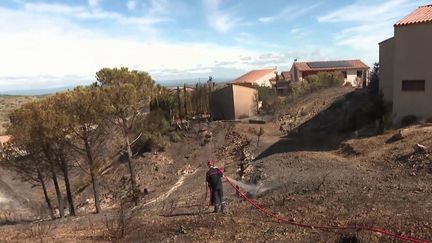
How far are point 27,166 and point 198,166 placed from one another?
10071 millimetres

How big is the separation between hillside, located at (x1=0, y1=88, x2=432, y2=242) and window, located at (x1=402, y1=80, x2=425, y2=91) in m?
1.93

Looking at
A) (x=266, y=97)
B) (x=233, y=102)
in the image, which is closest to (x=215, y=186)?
(x=233, y=102)

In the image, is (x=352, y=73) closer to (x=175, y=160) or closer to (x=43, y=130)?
(x=175, y=160)

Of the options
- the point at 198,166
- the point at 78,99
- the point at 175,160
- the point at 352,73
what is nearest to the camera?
the point at 78,99

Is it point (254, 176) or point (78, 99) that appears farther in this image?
point (78, 99)

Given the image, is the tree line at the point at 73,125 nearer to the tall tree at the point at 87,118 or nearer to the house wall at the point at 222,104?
the tall tree at the point at 87,118

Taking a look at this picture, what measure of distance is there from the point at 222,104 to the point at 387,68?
65.8 feet

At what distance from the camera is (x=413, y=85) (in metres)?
19.9

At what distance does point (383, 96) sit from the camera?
79.4 feet

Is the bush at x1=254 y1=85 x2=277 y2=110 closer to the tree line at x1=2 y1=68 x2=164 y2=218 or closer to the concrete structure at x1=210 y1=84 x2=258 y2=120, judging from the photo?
the concrete structure at x1=210 y1=84 x2=258 y2=120

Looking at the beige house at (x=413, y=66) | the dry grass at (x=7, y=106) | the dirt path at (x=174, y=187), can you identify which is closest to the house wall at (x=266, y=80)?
the dry grass at (x=7, y=106)

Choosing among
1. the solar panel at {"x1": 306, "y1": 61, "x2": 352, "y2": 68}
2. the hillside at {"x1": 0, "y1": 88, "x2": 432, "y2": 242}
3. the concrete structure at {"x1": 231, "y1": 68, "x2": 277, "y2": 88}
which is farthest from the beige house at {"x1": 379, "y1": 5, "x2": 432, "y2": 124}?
the concrete structure at {"x1": 231, "y1": 68, "x2": 277, "y2": 88}

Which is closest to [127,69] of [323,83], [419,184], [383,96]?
[383,96]

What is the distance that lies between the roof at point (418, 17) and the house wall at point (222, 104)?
20520mm
